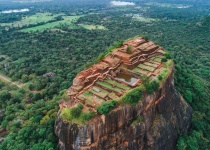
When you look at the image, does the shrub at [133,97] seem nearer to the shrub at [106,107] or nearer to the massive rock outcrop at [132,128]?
the massive rock outcrop at [132,128]

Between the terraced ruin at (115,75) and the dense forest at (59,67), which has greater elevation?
the terraced ruin at (115,75)

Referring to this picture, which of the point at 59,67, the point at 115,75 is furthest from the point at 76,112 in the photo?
the point at 59,67

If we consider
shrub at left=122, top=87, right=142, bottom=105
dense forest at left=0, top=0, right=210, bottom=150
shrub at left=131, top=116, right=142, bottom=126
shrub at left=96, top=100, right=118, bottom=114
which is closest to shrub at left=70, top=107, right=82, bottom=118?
shrub at left=96, top=100, right=118, bottom=114

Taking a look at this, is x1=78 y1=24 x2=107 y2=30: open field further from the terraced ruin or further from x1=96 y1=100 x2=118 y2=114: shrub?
x1=96 y1=100 x2=118 y2=114: shrub

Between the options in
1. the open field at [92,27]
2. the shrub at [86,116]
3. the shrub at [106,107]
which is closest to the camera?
the shrub at [86,116]

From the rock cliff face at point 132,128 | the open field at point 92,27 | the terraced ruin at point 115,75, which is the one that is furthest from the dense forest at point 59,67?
the rock cliff face at point 132,128

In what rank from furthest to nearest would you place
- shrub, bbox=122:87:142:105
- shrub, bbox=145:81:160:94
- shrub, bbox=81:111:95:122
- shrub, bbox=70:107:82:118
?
shrub, bbox=145:81:160:94 → shrub, bbox=122:87:142:105 → shrub, bbox=70:107:82:118 → shrub, bbox=81:111:95:122

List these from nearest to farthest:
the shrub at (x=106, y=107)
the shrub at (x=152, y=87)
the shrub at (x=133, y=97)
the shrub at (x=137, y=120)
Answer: the shrub at (x=106, y=107)
the shrub at (x=133, y=97)
the shrub at (x=137, y=120)
the shrub at (x=152, y=87)
